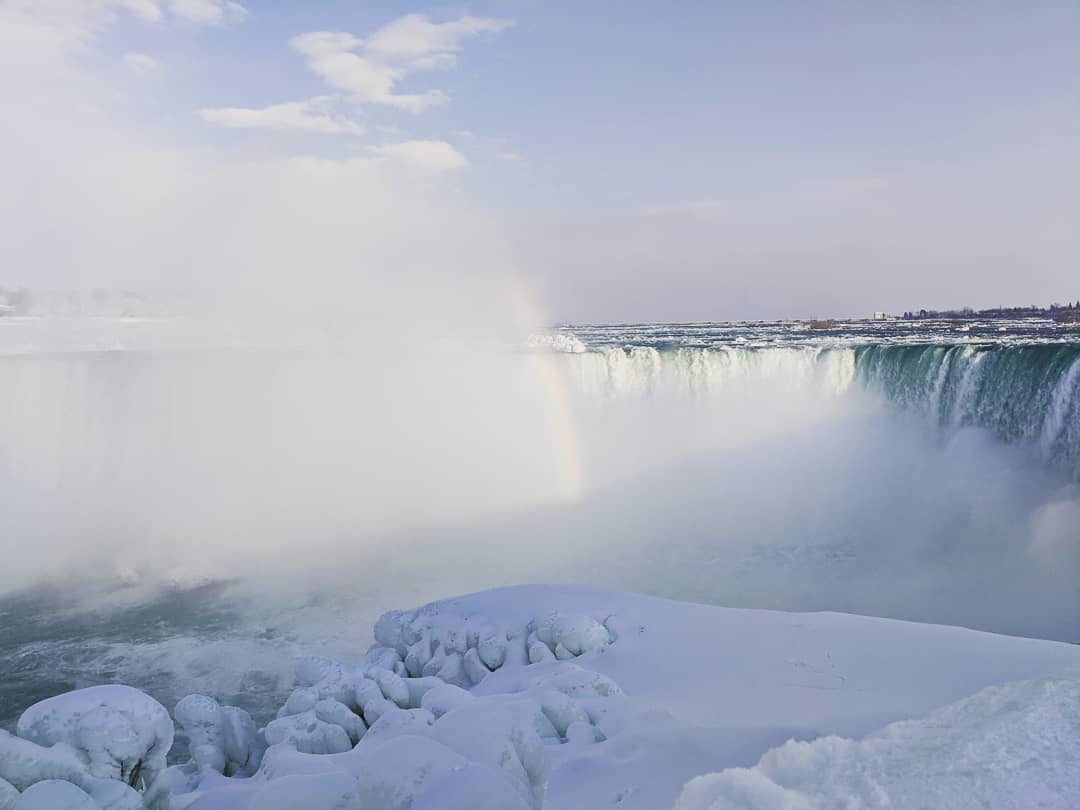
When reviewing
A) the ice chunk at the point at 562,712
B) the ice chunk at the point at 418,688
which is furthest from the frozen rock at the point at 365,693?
the ice chunk at the point at 562,712

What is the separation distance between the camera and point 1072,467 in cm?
1384

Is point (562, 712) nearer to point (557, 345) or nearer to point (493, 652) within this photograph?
point (493, 652)

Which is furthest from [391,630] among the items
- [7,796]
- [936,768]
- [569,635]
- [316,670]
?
[936,768]

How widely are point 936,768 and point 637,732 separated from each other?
134cm

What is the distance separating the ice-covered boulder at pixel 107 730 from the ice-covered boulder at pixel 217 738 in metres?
0.81

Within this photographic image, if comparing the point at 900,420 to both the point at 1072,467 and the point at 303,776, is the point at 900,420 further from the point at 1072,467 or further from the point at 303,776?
the point at 303,776

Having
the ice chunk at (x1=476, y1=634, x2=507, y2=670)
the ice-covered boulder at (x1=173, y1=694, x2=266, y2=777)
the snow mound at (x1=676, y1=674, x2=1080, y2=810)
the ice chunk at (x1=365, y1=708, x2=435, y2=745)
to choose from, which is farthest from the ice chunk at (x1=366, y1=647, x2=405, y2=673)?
the snow mound at (x1=676, y1=674, x2=1080, y2=810)

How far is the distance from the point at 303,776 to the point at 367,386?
20.3 meters

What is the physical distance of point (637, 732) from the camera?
3164 mm

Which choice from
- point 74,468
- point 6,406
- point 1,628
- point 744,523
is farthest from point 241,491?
point 744,523

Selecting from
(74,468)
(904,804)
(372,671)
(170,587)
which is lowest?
(170,587)

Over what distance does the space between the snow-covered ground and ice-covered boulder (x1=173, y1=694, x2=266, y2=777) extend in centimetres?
1

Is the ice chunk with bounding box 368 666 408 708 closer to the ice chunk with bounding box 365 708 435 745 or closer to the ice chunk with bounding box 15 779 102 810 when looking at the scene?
the ice chunk with bounding box 365 708 435 745

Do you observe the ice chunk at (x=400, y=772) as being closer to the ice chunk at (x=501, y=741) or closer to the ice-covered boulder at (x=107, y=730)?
the ice chunk at (x=501, y=741)
